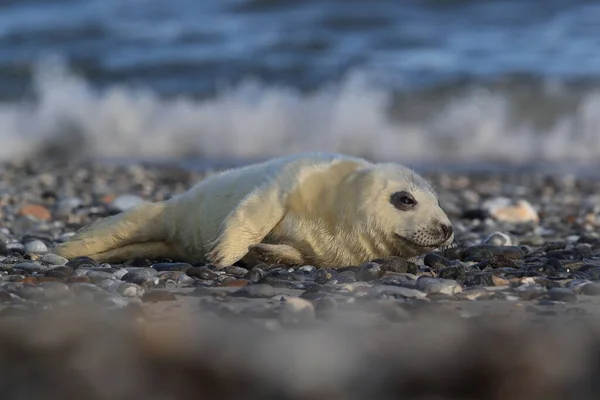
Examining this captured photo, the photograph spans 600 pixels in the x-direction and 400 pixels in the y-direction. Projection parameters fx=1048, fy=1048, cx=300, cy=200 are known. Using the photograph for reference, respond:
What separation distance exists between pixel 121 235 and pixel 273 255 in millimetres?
874

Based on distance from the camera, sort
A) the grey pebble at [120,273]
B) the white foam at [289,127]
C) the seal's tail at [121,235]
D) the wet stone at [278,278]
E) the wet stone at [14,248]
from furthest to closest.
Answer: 1. the white foam at [289,127]
2. the wet stone at [14,248]
3. the seal's tail at [121,235]
4. the grey pebble at [120,273]
5. the wet stone at [278,278]

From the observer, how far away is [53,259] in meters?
4.66

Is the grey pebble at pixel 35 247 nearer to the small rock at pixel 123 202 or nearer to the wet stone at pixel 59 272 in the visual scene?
the wet stone at pixel 59 272

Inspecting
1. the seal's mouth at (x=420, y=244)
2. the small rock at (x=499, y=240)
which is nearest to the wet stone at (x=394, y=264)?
the seal's mouth at (x=420, y=244)

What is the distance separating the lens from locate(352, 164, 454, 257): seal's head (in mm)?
4496

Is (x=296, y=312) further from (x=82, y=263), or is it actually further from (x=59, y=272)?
(x=82, y=263)

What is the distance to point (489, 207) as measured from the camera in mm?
7238

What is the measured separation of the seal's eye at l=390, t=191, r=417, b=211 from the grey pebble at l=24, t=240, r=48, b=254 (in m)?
1.73

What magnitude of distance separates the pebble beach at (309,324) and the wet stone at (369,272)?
0.03 feet

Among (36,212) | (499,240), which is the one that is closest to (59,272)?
(499,240)

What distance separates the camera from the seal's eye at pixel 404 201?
4.55m

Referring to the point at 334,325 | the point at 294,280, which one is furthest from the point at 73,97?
the point at 334,325

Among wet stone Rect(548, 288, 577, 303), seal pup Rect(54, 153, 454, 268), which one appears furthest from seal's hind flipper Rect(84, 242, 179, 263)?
wet stone Rect(548, 288, 577, 303)

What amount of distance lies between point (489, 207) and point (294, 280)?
3.36 meters
